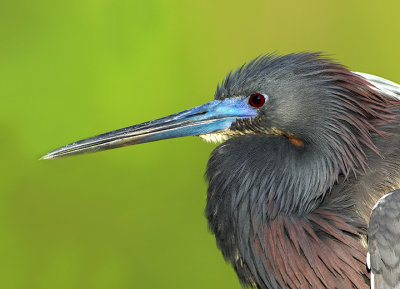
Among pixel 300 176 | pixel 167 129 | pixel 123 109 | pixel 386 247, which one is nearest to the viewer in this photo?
pixel 386 247

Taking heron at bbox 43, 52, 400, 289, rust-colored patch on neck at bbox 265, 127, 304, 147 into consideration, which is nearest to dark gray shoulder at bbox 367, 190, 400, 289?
heron at bbox 43, 52, 400, 289

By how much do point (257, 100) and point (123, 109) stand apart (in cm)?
155

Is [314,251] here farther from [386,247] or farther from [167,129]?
[167,129]

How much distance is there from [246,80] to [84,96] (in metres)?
1.58

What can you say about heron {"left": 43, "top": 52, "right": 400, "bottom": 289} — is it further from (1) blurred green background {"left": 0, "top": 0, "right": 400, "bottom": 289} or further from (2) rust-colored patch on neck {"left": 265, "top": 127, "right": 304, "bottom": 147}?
(1) blurred green background {"left": 0, "top": 0, "right": 400, "bottom": 289}

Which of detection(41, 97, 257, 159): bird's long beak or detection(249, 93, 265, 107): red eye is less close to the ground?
detection(249, 93, 265, 107): red eye

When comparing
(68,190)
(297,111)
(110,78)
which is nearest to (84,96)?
(110,78)

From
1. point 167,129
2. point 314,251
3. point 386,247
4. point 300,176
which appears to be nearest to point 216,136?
point 167,129

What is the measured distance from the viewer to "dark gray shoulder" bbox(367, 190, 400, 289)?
166 centimetres

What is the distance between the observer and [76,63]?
3.36m

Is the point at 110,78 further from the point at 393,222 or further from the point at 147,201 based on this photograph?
the point at 393,222

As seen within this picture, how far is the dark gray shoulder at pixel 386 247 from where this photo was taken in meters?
1.66

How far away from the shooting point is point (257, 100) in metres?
1.86

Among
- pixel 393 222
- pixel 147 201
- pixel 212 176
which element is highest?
pixel 212 176
